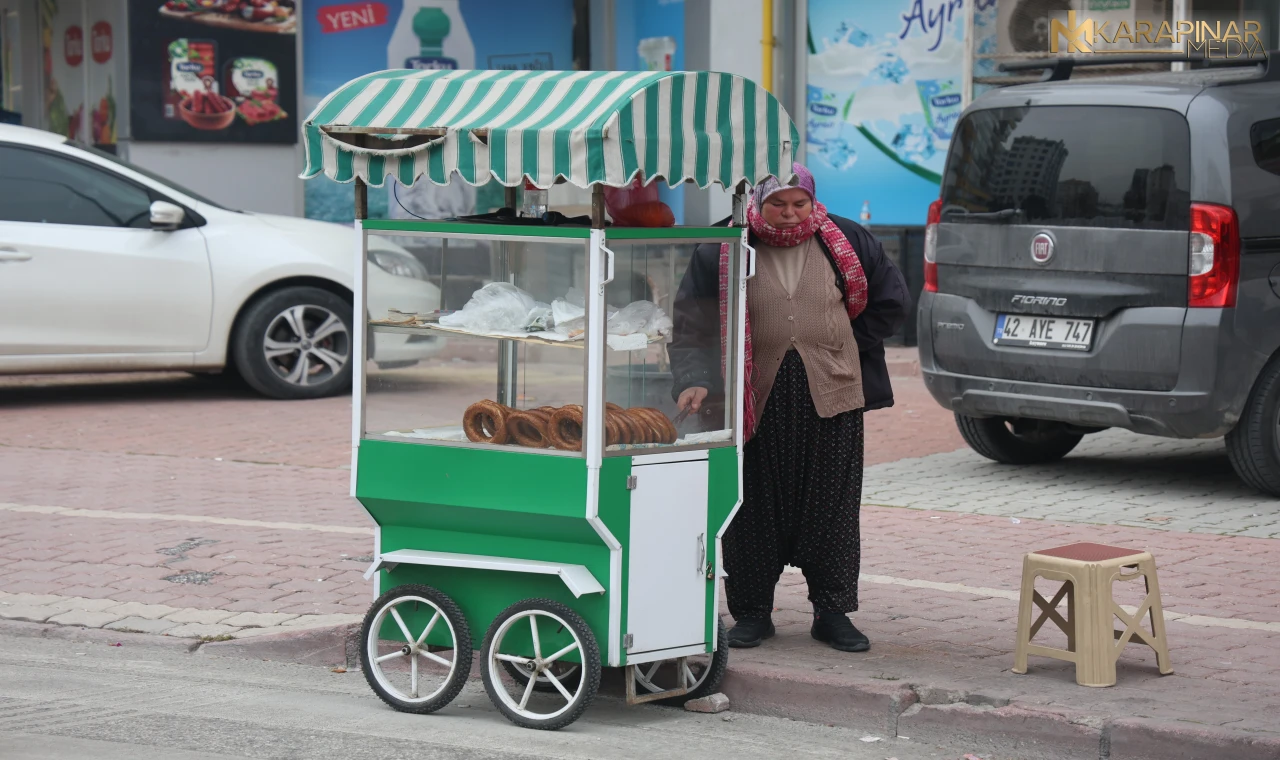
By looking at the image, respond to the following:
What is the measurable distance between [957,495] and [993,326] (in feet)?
2.82

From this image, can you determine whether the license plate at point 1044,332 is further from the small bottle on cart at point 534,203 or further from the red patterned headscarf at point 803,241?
the small bottle on cart at point 534,203

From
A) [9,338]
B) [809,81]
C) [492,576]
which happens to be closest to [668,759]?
[492,576]

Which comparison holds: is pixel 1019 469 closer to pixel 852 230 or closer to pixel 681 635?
pixel 852 230

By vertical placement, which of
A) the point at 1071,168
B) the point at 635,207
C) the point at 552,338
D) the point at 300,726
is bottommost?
the point at 300,726

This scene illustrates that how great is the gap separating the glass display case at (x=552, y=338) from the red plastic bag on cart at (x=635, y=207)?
4.3 inches

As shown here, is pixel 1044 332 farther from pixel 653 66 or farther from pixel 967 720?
pixel 653 66

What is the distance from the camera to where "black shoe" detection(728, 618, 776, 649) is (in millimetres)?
5742

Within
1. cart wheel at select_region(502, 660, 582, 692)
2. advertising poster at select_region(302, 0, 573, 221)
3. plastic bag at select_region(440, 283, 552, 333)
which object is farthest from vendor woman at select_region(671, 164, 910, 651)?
advertising poster at select_region(302, 0, 573, 221)

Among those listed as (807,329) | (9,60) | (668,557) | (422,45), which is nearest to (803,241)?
(807,329)

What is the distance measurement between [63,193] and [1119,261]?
6670 mm

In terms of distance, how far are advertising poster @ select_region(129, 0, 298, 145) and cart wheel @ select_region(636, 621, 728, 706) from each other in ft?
35.5

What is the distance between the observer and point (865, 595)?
6.50 m

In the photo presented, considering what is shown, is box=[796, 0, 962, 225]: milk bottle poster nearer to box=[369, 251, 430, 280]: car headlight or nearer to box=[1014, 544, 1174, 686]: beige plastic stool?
box=[1014, 544, 1174, 686]: beige plastic stool

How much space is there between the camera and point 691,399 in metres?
5.34
